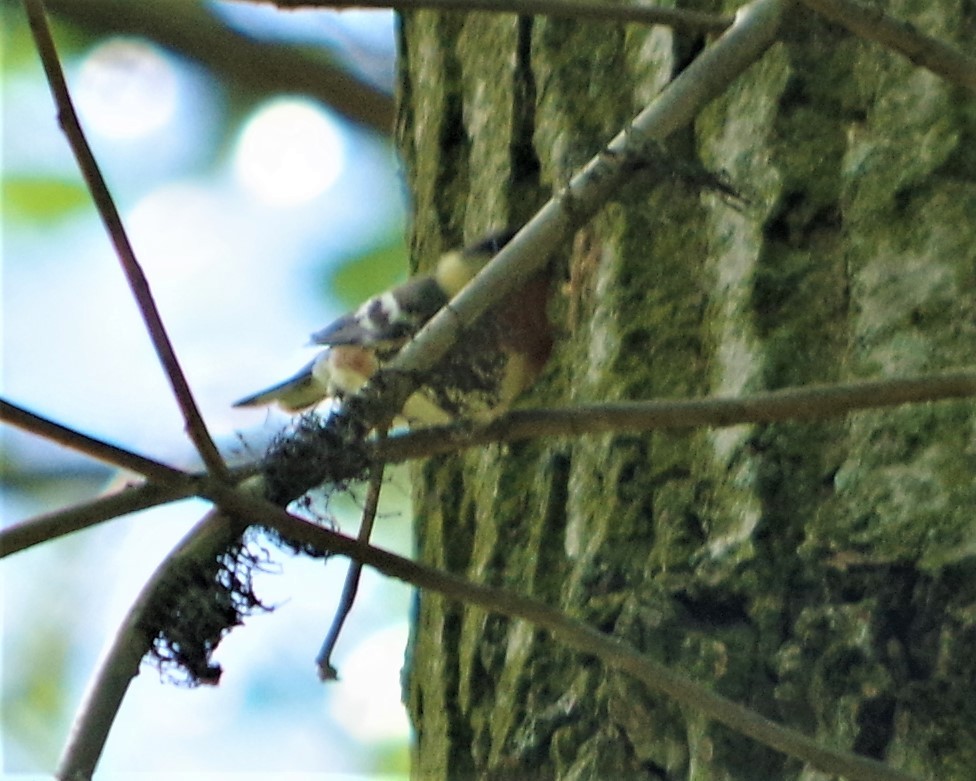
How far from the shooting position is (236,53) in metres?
A: 2.55

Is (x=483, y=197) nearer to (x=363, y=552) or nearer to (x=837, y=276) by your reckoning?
(x=837, y=276)

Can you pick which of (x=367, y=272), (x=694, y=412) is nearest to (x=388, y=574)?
(x=694, y=412)

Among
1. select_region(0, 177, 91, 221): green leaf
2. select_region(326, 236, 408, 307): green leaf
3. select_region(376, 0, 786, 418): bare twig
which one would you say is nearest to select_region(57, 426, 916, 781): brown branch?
Answer: select_region(376, 0, 786, 418): bare twig

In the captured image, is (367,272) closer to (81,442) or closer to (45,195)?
(45,195)

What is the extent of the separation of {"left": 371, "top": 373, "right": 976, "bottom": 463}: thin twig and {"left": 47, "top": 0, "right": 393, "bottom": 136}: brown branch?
170 cm

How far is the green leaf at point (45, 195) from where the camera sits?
315cm

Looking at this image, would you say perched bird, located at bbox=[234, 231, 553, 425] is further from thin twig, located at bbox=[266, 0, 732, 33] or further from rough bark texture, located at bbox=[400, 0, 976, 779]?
thin twig, located at bbox=[266, 0, 732, 33]

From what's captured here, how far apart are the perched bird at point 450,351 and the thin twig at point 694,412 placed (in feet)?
0.14

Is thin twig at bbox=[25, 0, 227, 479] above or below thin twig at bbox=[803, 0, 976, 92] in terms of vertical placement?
below

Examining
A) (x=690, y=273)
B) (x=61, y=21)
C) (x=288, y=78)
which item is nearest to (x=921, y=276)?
(x=690, y=273)

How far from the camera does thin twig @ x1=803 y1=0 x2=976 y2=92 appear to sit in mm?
1084

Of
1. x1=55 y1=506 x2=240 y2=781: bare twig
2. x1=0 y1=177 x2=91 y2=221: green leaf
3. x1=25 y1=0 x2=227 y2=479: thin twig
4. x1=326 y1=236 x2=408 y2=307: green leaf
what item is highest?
x1=326 y1=236 x2=408 y2=307: green leaf

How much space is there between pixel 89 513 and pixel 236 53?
6.05 feet

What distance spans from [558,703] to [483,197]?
29.3 inches
